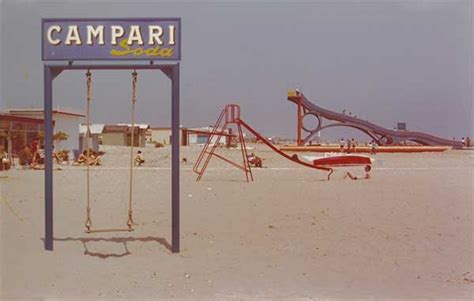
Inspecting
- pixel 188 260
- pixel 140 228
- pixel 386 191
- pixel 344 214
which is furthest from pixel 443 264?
pixel 386 191

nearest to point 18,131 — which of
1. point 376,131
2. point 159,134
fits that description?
point 376,131

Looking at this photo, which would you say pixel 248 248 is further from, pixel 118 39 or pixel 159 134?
pixel 159 134

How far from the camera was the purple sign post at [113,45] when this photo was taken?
804 cm

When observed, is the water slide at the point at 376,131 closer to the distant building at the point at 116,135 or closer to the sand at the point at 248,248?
the distant building at the point at 116,135

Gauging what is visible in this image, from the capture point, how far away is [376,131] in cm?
6366

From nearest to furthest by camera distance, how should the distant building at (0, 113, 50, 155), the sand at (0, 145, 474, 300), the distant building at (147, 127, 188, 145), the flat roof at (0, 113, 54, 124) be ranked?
1. the sand at (0, 145, 474, 300)
2. the distant building at (0, 113, 50, 155)
3. the flat roof at (0, 113, 54, 124)
4. the distant building at (147, 127, 188, 145)

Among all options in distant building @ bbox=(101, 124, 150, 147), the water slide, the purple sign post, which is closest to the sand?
the purple sign post

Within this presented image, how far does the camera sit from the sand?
254 inches

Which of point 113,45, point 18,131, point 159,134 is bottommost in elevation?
point 18,131

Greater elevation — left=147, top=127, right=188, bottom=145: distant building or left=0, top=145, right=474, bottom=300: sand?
left=147, top=127, right=188, bottom=145: distant building

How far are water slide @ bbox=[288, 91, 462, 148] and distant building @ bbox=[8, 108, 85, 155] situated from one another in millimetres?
21357

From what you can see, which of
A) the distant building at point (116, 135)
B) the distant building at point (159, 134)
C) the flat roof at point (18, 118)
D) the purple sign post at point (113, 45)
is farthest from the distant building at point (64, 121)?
the purple sign post at point (113, 45)

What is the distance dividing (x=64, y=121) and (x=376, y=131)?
3375 centimetres

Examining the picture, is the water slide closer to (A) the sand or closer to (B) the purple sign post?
(A) the sand
